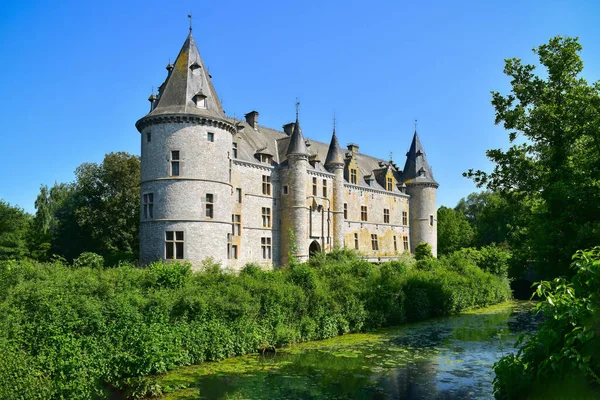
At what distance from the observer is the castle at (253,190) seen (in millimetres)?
25953

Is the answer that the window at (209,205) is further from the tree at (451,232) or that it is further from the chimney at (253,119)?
the tree at (451,232)

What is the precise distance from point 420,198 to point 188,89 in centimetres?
2676

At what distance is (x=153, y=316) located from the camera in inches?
546

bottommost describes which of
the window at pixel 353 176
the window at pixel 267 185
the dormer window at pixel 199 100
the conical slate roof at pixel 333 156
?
the window at pixel 267 185

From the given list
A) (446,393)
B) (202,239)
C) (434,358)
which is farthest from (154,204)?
(446,393)

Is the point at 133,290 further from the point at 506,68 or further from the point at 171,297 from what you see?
the point at 506,68

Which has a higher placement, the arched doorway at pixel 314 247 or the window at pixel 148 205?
the window at pixel 148 205

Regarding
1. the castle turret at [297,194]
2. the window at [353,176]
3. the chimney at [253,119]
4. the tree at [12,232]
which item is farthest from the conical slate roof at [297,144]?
the tree at [12,232]

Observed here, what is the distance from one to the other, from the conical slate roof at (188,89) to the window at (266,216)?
26.3 feet

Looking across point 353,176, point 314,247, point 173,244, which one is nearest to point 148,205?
point 173,244

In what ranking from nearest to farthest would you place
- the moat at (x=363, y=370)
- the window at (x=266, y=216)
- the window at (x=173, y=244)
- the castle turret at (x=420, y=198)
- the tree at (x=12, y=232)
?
the moat at (x=363, y=370)
the window at (x=173, y=244)
the window at (x=266, y=216)
the tree at (x=12, y=232)
the castle turret at (x=420, y=198)

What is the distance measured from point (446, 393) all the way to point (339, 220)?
2549 centimetres

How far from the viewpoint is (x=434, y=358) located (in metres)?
15.4

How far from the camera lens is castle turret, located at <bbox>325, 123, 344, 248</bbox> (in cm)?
3700
